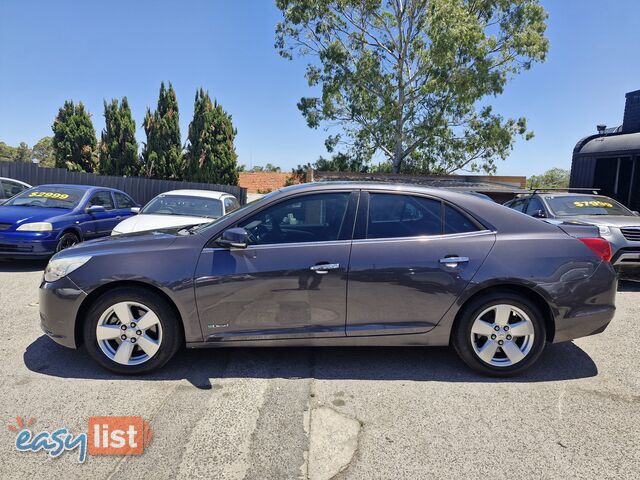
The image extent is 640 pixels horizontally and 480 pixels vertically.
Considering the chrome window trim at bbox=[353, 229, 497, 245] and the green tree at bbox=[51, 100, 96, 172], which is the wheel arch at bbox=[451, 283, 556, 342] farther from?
the green tree at bbox=[51, 100, 96, 172]

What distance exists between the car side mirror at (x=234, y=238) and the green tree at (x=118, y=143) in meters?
22.9


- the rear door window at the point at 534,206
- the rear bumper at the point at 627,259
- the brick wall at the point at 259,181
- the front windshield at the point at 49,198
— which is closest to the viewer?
the rear bumper at the point at 627,259

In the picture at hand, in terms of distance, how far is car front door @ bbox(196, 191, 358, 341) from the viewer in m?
3.38

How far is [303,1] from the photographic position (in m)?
20.6

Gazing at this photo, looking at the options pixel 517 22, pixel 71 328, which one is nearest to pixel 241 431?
pixel 71 328

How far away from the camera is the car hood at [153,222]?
282 inches

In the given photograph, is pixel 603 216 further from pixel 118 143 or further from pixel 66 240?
pixel 118 143

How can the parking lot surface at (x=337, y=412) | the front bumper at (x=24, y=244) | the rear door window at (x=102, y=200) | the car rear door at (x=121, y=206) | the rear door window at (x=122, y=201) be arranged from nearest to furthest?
1. the parking lot surface at (x=337, y=412)
2. the front bumper at (x=24, y=244)
3. the rear door window at (x=102, y=200)
4. the car rear door at (x=121, y=206)
5. the rear door window at (x=122, y=201)

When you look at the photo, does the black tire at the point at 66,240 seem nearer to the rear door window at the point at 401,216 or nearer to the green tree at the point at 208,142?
the rear door window at the point at 401,216

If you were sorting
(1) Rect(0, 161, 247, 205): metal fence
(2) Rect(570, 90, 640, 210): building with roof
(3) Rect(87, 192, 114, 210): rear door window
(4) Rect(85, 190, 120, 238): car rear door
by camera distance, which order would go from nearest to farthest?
(4) Rect(85, 190, 120, 238): car rear door → (3) Rect(87, 192, 114, 210): rear door window → (2) Rect(570, 90, 640, 210): building with roof → (1) Rect(0, 161, 247, 205): metal fence

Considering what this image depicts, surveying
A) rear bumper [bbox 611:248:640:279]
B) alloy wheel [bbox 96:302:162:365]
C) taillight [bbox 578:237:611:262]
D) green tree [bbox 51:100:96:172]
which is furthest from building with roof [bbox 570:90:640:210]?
green tree [bbox 51:100:96:172]

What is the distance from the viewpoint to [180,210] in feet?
26.8

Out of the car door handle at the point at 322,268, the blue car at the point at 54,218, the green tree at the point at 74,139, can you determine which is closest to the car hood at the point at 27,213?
the blue car at the point at 54,218

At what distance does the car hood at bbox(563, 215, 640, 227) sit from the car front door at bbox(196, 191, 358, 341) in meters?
5.59
